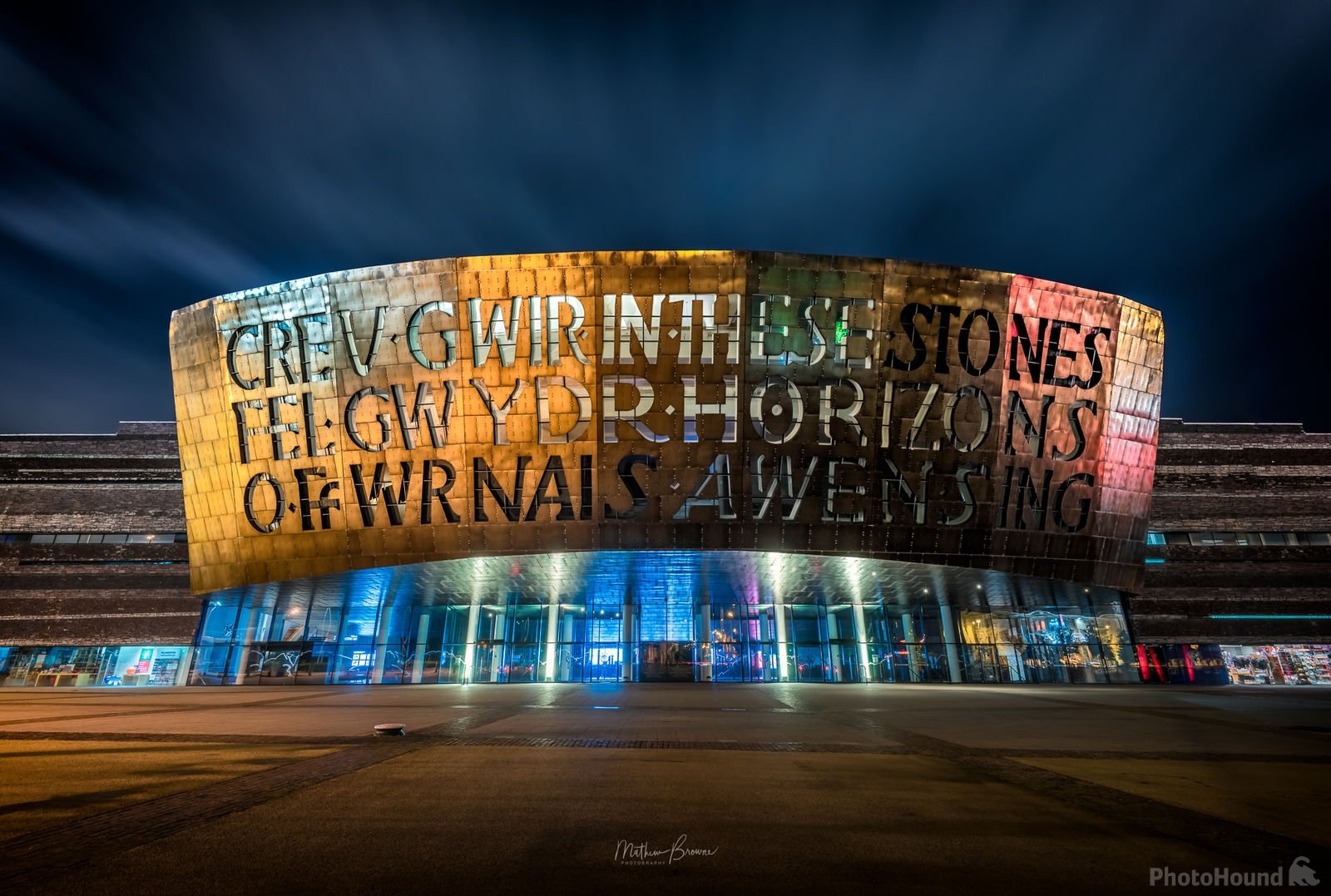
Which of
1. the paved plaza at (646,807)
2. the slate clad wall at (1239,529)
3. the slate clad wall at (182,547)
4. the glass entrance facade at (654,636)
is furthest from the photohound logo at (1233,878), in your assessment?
the slate clad wall at (1239,529)

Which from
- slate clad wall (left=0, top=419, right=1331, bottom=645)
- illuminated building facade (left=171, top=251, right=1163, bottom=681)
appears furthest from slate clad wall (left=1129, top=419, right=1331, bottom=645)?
illuminated building facade (left=171, top=251, right=1163, bottom=681)

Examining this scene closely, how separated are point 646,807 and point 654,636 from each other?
39417mm

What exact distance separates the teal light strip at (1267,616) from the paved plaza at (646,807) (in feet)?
148

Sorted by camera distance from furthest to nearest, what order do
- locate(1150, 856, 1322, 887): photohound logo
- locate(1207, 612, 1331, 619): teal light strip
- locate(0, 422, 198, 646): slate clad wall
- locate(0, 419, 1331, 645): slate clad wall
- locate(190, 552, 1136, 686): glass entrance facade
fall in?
locate(1207, 612, 1331, 619): teal light strip, locate(0, 419, 1331, 645): slate clad wall, locate(0, 422, 198, 646): slate clad wall, locate(190, 552, 1136, 686): glass entrance facade, locate(1150, 856, 1322, 887): photohound logo

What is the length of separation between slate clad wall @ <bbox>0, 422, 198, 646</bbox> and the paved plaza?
40738mm

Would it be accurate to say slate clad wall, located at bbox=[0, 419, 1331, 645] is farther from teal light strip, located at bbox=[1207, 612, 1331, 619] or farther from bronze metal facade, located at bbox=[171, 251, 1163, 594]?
bronze metal facade, located at bbox=[171, 251, 1163, 594]

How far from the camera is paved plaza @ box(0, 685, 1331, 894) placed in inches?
191

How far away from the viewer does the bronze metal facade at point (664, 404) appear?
3119cm

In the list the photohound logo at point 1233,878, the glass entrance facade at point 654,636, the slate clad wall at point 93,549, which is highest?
the slate clad wall at point 93,549

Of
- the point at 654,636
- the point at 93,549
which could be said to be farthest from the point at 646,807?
the point at 93,549

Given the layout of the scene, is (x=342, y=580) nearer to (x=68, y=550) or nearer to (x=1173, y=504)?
(x=68, y=550)

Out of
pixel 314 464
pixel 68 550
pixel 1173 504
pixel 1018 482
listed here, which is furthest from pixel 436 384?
pixel 1173 504

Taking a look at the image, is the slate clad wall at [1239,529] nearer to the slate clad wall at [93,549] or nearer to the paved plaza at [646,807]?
the paved plaza at [646,807]

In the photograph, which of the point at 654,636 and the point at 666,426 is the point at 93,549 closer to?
the point at 654,636
